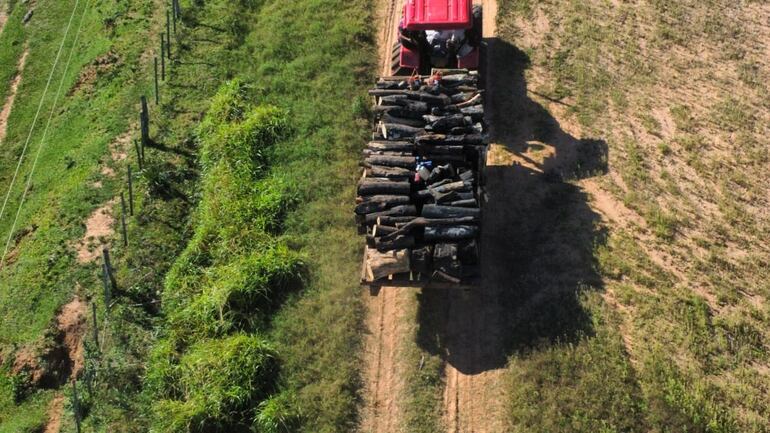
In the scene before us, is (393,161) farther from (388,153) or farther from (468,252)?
(468,252)

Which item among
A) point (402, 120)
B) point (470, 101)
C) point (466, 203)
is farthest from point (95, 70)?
point (466, 203)

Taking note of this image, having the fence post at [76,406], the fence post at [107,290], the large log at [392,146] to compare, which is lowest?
the fence post at [76,406]

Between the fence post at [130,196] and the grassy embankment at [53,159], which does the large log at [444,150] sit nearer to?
the fence post at [130,196]

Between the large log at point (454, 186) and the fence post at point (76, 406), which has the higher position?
the large log at point (454, 186)

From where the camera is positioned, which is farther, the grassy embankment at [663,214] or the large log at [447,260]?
the large log at [447,260]

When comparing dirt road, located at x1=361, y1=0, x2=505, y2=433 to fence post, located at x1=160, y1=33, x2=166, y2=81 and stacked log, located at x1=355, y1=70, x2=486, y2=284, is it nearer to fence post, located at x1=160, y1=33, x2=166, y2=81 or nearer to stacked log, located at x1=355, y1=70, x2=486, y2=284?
stacked log, located at x1=355, y1=70, x2=486, y2=284

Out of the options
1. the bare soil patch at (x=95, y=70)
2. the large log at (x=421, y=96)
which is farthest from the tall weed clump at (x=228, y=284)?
the bare soil patch at (x=95, y=70)
